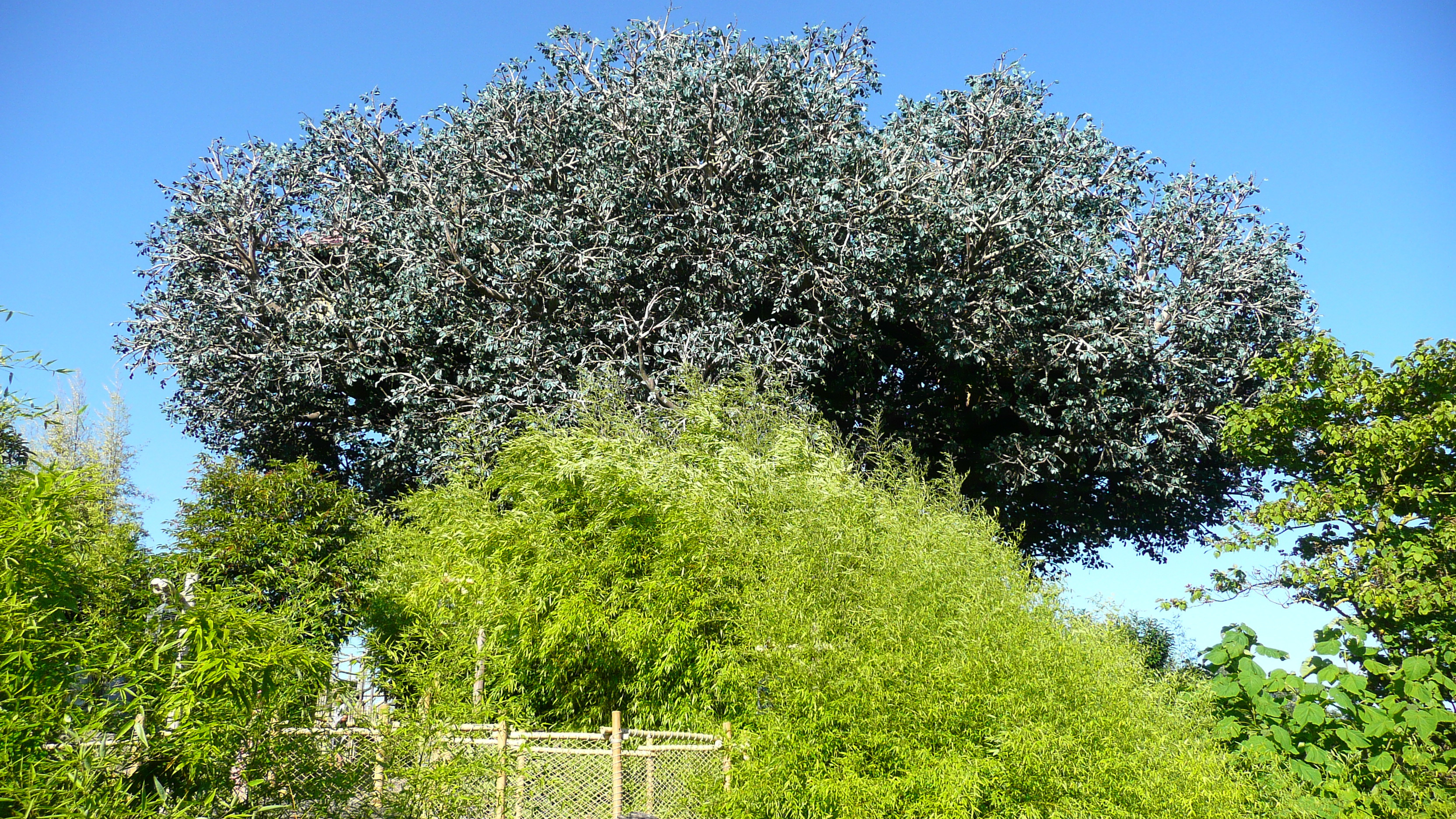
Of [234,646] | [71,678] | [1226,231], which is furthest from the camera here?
→ [1226,231]

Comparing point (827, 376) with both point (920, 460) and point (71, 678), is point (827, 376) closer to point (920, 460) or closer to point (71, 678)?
point (920, 460)

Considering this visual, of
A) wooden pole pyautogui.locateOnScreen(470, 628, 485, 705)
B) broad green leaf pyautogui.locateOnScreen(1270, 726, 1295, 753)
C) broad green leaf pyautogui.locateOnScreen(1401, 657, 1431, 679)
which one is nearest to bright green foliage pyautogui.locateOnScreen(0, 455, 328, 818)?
wooden pole pyautogui.locateOnScreen(470, 628, 485, 705)

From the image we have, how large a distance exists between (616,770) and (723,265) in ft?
17.9

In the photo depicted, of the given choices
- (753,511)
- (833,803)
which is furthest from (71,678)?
(753,511)

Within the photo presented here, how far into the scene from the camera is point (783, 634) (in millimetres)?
6363

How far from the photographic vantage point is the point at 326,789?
4.94 meters

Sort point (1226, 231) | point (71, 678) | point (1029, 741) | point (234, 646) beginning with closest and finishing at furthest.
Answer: point (71, 678) → point (234, 646) → point (1029, 741) → point (1226, 231)

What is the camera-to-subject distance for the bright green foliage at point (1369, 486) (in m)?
8.36

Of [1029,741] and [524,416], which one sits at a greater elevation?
[524,416]

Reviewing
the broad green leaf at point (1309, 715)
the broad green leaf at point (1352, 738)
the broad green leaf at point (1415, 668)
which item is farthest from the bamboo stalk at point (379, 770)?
the broad green leaf at point (1415, 668)

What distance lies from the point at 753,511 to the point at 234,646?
415 cm

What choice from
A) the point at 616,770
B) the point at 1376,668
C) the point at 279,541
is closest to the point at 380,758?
the point at 616,770

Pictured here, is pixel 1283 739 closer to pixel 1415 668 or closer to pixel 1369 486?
pixel 1415 668

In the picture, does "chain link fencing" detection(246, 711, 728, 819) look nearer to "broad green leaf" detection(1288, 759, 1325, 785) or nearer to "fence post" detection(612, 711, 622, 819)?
"fence post" detection(612, 711, 622, 819)
